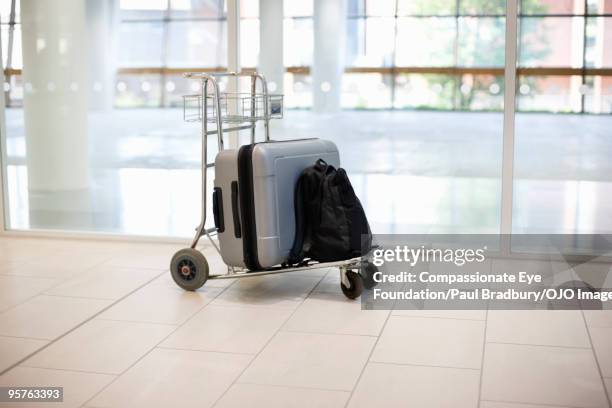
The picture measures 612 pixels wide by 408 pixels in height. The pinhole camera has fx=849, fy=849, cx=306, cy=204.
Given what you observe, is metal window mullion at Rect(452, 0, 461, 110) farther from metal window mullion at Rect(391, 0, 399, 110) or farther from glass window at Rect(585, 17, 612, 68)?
glass window at Rect(585, 17, 612, 68)

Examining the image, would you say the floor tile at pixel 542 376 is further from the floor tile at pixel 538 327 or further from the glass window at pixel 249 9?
the glass window at pixel 249 9

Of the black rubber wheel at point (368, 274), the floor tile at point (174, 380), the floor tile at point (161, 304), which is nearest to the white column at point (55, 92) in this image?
the floor tile at point (161, 304)

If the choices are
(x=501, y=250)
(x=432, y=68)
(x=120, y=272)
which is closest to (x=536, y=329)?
(x=501, y=250)

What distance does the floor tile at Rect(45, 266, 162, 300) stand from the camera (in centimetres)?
425

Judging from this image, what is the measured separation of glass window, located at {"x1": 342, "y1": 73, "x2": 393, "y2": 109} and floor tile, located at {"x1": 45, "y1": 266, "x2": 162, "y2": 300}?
1.52 m

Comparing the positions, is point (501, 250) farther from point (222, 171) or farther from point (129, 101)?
point (129, 101)

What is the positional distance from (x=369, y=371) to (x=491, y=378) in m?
0.44

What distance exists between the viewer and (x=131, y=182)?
5520 millimetres

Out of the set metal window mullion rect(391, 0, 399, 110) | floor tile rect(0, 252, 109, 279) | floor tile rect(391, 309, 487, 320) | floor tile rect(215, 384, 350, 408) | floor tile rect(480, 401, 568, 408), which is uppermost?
metal window mullion rect(391, 0, 399, 110)

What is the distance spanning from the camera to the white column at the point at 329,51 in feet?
16.3

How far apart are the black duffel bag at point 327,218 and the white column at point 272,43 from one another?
3.97 ft

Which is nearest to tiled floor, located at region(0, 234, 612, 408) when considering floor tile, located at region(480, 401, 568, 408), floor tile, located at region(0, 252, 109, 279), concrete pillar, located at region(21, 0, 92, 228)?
floor tile, located at region(480, 401, 568, 408)

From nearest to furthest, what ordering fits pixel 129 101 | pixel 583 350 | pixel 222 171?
1. pixel 583 350
2. pixel 222 171
3. pixel 129 101

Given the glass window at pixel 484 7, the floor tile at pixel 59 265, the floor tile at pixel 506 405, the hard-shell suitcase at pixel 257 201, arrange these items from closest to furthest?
the floor tile at pixel 506 405 → the hard-shell suitcase at pixel 257 201 → the floor tile at pixel 59 265 → the glass window at pixel 484 7
